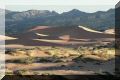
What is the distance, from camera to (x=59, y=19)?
332 ft

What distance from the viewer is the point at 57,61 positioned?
23406 millimetres

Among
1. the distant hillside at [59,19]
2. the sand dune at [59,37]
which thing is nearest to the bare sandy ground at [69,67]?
the sand dune at [59,37]

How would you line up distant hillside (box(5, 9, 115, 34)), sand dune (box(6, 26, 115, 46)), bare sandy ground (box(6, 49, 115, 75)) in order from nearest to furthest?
bare sandy ground (box(6, 49, 115, 75)), sand dune (box(6, 26, 115, 46)), distant hillside (box(5, 9, 115, 34))

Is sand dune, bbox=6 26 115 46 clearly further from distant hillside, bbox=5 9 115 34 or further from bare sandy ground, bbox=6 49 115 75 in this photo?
distant hillside, bbox=5 9 115 34

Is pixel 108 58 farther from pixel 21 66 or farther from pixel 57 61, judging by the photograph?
pixel 21 66

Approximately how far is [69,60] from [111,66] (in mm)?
3405

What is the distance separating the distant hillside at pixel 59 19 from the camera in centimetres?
8688

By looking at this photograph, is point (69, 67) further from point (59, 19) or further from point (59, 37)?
point (59, 19)

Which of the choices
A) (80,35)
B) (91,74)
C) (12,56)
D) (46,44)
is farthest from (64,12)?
(91,74)

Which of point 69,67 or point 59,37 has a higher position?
point 59,37

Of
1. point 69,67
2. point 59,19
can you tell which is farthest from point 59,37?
point 59,19

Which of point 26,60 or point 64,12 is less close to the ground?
point 64,12

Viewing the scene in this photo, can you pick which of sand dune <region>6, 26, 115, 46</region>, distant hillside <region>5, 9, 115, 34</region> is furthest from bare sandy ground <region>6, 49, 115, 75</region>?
distant hillside <region>5, 9, 115, 34</region>

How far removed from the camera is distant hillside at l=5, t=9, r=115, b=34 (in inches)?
3420
